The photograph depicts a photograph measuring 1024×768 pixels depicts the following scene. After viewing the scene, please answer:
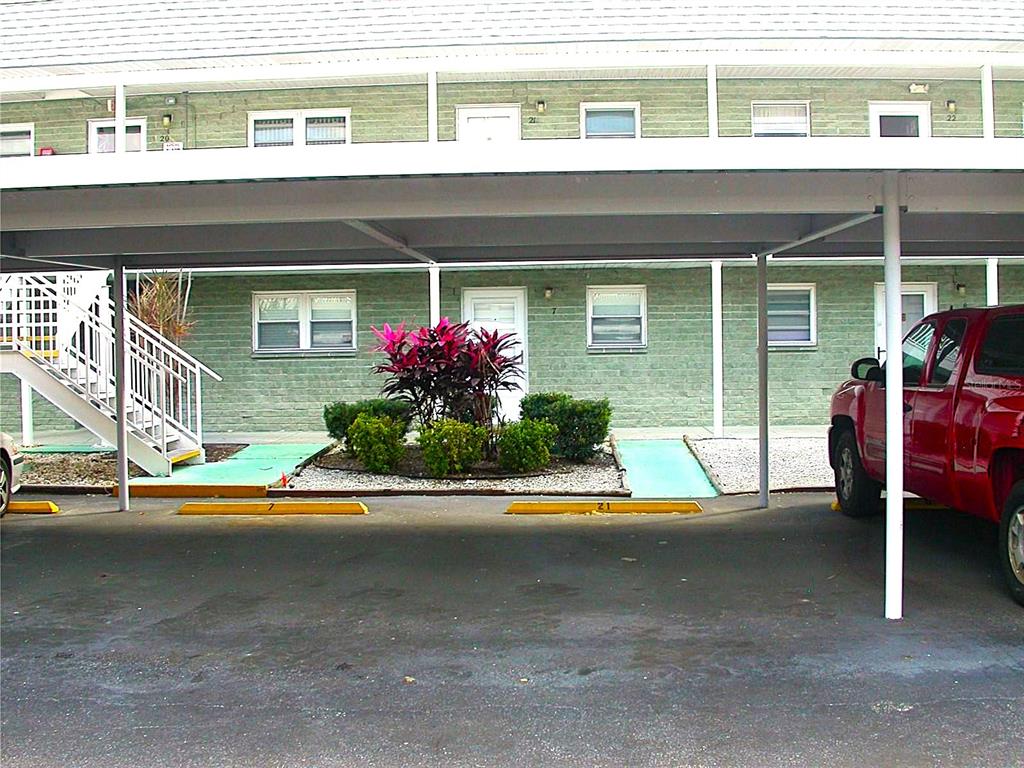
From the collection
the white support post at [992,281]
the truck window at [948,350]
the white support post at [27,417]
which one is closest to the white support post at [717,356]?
the white support post at [992,281]

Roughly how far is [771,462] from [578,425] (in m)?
2.57

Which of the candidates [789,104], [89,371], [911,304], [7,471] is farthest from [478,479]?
[911,304]

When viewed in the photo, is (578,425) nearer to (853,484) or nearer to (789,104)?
(853,484)

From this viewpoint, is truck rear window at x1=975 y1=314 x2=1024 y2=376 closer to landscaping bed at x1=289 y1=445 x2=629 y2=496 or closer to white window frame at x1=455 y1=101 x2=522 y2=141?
landscaping bed at x1=289 y1=445 x2=629 y2=496

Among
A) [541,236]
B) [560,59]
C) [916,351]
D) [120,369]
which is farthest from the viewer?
[560,59]

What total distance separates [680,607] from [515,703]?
2089 mm

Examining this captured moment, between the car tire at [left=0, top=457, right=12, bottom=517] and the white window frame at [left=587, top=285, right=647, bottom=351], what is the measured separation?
948 centimetres

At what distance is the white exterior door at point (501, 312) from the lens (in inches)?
693

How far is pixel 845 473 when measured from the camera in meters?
9.99

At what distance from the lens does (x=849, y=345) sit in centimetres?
1738

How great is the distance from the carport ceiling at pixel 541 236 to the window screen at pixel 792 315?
7205 millimetres

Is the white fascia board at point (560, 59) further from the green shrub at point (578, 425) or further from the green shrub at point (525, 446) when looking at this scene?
the green shrub at point (525, 446)

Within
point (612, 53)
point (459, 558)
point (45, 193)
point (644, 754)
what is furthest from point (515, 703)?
point (612, 53)

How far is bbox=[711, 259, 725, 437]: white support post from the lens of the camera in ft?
54.3
